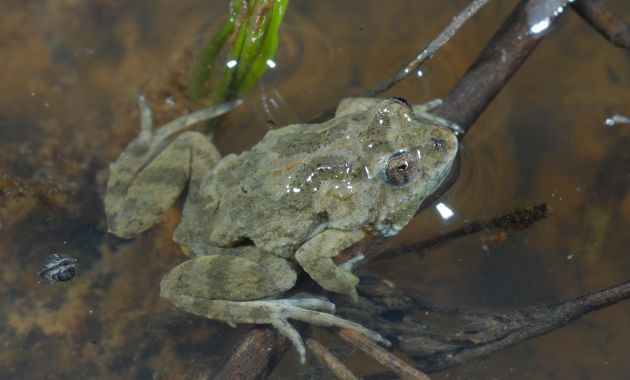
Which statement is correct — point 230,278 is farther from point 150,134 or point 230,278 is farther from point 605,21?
point 605,21

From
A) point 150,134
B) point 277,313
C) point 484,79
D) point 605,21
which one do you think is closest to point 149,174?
point 150,134

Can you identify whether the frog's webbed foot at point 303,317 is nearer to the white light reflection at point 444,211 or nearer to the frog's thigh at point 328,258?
the frog's thigh at point 328,258

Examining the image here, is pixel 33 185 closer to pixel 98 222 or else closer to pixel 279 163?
pixel 98 222

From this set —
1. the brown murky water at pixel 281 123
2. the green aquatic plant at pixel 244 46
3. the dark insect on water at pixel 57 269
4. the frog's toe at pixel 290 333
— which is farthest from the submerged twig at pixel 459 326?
the dark insect on water at pixel 57 269

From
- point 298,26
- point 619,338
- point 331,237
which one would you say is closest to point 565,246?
point 619,338

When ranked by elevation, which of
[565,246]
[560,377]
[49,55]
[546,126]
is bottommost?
[560,377]

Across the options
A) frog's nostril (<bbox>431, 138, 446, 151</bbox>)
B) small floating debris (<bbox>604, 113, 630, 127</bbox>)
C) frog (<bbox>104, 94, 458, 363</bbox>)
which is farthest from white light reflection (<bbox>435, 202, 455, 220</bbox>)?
small floating debris (<bbox>604, 113, 630, 127</bbox>)

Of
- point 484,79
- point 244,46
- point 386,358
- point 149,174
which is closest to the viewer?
point 386,358
